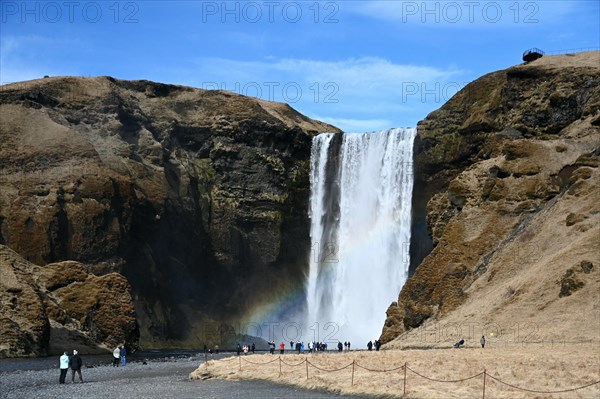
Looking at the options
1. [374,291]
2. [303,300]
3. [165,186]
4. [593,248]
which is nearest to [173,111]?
[165,186]

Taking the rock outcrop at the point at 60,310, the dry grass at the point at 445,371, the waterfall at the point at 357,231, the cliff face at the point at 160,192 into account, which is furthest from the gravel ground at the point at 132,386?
the cliff face at the point at 160,192

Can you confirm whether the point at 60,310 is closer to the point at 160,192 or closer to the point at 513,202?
the point at 160,192

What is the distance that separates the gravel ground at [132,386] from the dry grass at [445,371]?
1.40 metres

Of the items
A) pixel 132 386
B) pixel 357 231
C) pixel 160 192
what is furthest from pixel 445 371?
pixel 160 192

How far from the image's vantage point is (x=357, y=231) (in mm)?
97938

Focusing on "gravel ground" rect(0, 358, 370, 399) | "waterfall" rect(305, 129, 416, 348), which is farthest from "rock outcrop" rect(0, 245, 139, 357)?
"waterfall" rect(305, 129, 416, 348)

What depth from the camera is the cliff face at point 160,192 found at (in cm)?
9531

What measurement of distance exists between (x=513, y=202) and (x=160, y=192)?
4538 centimetres

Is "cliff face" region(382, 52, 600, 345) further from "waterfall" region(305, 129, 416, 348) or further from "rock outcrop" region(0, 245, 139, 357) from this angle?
"rock outcrop" region(0, 245, 139, 357)

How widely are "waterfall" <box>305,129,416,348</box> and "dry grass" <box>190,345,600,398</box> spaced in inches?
1662

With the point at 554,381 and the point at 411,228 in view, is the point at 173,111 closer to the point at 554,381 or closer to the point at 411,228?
the point at 411,228

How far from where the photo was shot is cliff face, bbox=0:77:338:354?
95312 millimetres

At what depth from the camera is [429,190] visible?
9106 centimetres

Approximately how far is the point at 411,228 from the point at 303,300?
717 inches
